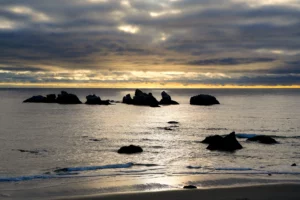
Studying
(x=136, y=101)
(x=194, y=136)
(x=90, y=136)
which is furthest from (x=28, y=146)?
(x=136, y=101)

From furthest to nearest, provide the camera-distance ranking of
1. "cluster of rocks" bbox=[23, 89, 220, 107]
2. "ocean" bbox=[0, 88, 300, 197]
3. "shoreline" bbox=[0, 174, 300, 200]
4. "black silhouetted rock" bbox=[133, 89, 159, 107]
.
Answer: "cluster of rocks" bbox=[23, 89, 220, 107]
"black silhouetted rock" bbox=[133, 89, 159, 107]
"ocean" bbox=[0, 88, 300, 197]
"shoreline" bbox=[0, 174, 300, 200]

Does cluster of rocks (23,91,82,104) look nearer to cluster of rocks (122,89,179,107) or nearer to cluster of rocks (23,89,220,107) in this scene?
cluster of rocks (23,89,220,107)

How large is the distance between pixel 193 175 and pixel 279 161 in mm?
9666

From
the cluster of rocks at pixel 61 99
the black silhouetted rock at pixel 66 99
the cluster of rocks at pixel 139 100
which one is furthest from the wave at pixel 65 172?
the cluster of rocks at pixel 61 99

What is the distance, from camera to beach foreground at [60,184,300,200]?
59.0ft

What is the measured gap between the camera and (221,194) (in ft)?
61.6

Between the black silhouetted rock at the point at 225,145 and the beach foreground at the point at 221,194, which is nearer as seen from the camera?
the beach foreground at the point at 221,194

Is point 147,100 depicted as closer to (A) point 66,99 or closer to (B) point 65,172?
(A) point 66,99

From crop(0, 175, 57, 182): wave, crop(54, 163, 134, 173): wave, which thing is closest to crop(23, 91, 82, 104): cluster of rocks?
crop(54, 163, 134, 173): wave

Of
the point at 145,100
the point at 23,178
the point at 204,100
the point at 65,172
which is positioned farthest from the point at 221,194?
the point at 204,100

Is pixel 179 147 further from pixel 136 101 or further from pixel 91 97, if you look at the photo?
pixel 91 97

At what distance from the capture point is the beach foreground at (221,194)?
17984 millimetres

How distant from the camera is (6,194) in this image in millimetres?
18719

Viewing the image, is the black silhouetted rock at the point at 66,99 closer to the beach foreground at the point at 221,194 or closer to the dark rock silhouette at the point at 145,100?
the dark rock silhouette at the point at 145,100
